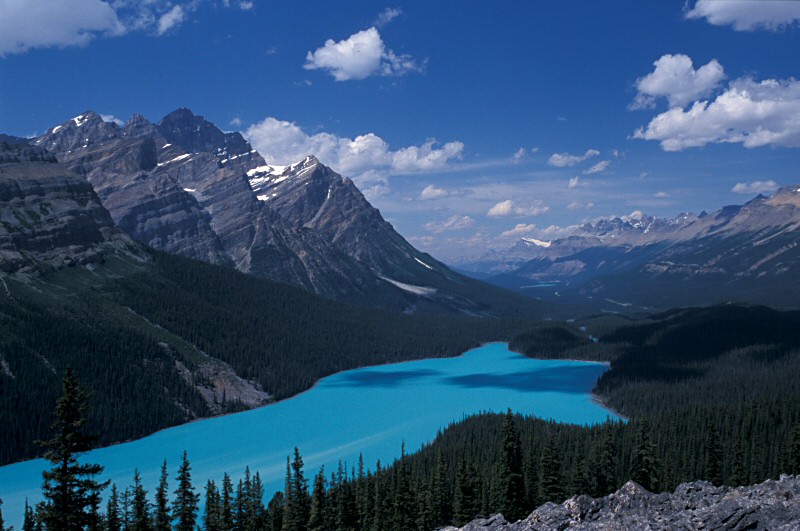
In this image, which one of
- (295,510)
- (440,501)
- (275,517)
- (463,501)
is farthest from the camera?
(440,501)

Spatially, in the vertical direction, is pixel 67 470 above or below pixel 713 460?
above

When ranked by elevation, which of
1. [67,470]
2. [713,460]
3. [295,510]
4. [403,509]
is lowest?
[713,460]

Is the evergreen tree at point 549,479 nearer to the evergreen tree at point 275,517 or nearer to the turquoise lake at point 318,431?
the evergreen tree at point 275,517

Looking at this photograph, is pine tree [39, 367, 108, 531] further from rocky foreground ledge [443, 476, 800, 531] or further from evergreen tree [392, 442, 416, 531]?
evergreen tree [392, 442, 416, 531]

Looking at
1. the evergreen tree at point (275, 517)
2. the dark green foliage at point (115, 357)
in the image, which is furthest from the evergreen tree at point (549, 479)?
the dark green foliage at point (115, 357)

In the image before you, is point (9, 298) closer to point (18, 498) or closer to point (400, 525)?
point (18, 498)

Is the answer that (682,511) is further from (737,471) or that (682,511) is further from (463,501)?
(737,471)

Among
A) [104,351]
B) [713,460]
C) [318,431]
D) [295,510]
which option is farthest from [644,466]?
[104,351]

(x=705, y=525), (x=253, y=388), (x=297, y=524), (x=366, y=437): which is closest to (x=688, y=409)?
(x=366, y=437)
